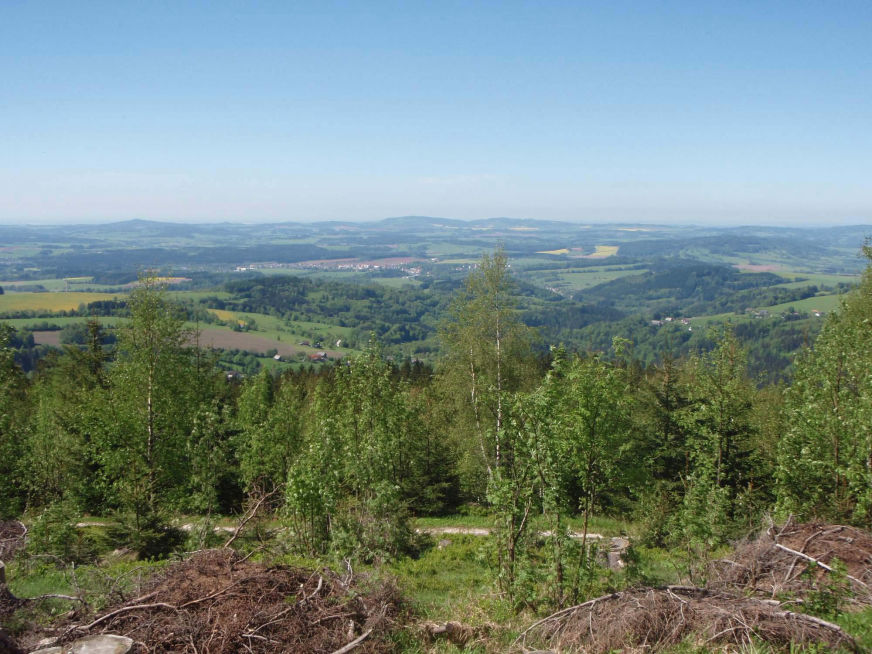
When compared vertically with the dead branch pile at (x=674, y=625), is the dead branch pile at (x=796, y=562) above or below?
below

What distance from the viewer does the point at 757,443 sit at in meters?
22.5

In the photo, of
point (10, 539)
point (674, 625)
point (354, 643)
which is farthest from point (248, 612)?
point (10, 539)

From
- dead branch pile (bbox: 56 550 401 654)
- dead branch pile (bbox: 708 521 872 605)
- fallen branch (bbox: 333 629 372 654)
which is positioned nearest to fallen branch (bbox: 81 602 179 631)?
dead branch pile (bbox: 56 550 401 654)

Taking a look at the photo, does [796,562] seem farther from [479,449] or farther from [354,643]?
[479,449]

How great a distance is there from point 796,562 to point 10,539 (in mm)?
18501

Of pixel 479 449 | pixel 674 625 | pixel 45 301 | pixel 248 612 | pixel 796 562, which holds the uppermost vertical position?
pixel 248 612

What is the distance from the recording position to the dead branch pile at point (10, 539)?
13.2m

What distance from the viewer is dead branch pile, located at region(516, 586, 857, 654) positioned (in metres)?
7.82

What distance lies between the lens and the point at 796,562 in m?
10.7

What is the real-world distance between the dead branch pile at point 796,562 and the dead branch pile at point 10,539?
16.5 meters

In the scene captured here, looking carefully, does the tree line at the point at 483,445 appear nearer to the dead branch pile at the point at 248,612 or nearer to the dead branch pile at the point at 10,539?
the dead branch pile at the point at 10,539

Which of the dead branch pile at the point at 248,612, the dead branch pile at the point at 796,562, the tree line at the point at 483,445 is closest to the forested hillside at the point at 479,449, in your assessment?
the tree line at the point at 483,445

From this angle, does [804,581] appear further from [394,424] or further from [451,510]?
[451,510]

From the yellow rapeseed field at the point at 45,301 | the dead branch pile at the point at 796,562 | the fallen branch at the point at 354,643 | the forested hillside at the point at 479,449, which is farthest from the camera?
the yellow rapeseed field at the point at 45,301
